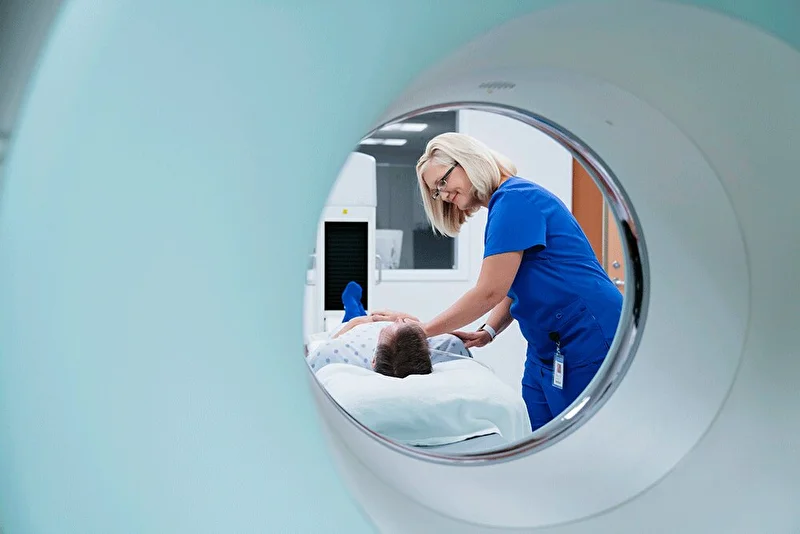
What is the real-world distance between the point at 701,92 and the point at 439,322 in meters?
1.53

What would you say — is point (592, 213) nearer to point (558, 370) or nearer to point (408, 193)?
point (408, 193)

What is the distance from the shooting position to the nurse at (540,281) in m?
2.02

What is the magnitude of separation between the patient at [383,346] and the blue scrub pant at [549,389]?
42 cm

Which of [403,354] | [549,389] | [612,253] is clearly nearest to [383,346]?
[403,354]

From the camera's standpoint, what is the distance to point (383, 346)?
253 centimetres

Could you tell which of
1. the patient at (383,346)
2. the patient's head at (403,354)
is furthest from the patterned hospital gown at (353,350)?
the patient's head at (403,354)

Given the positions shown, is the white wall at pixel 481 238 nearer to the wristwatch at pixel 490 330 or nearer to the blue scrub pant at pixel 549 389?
the wristwatch at pixel 490 330

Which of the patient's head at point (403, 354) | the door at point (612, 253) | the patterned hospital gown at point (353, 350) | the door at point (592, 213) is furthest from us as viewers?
the door at point (592, 213)

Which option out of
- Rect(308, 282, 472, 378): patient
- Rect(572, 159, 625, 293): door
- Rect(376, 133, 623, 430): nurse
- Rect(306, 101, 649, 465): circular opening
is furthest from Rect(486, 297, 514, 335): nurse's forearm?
Rect(572, 159, 625, 293): door

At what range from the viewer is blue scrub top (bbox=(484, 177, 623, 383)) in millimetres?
2016

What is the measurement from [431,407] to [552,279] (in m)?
0.48

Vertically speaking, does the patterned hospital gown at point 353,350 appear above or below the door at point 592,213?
below

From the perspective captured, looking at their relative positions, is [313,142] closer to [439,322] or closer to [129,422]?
[129,422]

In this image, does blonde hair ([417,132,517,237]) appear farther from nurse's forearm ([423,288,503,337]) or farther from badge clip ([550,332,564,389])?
badge clip ([550,332,564,389])
